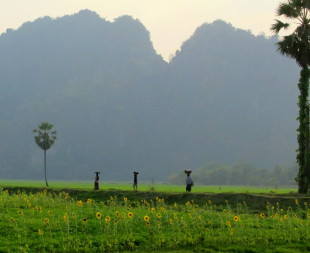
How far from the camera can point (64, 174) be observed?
196375 millimetres

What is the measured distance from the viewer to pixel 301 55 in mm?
41281

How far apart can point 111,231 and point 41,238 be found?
2545mm

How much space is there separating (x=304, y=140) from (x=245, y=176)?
8666 centimetres

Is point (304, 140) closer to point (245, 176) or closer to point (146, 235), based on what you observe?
point (146, 235)

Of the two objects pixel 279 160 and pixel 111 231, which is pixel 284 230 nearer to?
pixel 111 231

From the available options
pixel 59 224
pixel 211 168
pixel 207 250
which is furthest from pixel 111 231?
pixel 211 168

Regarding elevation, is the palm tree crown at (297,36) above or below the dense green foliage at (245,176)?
above

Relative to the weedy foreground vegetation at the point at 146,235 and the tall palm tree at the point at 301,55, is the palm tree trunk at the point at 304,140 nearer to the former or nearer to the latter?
the tall palm tree at the point at 301,55

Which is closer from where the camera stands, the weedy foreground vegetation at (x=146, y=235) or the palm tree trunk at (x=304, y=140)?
the weedy foreground vegetation at (x=146, y=235)

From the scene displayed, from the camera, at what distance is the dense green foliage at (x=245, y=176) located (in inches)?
4764

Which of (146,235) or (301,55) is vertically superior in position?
(301,55)

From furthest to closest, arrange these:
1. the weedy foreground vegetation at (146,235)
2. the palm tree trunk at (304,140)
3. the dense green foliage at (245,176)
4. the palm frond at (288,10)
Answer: the dense green foliage at (245,176), the palm frond at (288,10), the palm tree trunk at (304,140), the weedy foreground vegetation at (146,235)

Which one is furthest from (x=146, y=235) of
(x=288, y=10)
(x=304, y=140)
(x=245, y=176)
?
(x=245, y=176)

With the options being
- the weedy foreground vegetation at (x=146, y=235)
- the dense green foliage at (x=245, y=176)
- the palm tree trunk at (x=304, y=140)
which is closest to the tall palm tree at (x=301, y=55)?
the palm tree trunk at (x=304, y=140)
